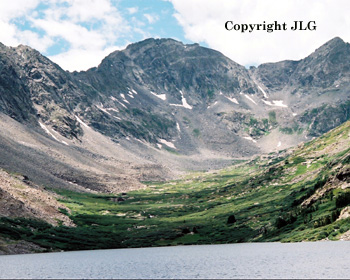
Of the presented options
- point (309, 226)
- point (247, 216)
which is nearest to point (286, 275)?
point (309, 226)

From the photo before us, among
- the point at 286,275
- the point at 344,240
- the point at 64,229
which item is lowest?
the point at 286,275

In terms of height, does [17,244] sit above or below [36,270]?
above

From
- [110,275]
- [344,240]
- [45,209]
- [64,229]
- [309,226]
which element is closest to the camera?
[110,275]

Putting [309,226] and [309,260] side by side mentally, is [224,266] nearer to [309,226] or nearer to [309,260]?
[309,260]

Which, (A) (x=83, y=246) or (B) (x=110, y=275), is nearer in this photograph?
(B) (x=110, y=275)

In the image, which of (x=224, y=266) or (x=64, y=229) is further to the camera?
(x=64, y=229)

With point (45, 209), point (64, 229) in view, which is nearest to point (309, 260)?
point (64, 229)

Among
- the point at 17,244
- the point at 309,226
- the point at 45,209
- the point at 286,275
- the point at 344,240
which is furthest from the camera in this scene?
the point at 45,209

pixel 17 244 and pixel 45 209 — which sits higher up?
pixel 45 209

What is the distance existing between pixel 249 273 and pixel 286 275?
6922mm

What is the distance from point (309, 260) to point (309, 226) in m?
57.0

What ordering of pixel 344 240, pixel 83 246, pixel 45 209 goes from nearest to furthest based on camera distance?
pixel 344 240, pixel 83 246, pixel 45 209

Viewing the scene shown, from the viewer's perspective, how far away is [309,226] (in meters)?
133

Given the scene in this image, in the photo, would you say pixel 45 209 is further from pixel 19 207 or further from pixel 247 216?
pixel 247 216
